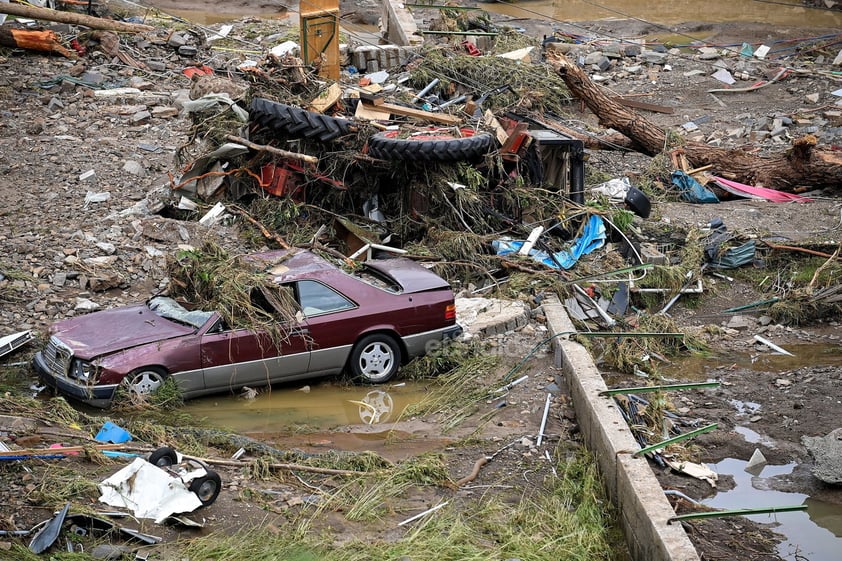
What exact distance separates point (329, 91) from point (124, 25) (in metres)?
9.61

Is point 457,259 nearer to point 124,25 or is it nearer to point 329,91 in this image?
point 329,91

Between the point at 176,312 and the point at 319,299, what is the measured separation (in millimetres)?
1487

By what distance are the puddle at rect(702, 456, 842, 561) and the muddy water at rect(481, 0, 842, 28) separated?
74.4ft

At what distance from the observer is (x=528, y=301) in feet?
38.1

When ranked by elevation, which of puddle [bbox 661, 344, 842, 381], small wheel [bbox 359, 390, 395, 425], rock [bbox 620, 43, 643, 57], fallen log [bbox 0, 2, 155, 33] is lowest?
puddle [bbox 661, 344, 842, 381]

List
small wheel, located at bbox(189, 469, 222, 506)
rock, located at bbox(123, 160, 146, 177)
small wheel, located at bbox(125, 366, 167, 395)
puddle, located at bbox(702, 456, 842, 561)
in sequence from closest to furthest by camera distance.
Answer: small wheel, located at bbox(189, 469, 222, 506) < puddle, located at bbox(702, 456, 842, 561) < small wheel, located at bbox(125, 366, 167, 395) < rock, located at bbox(123, 160, 146, 177)

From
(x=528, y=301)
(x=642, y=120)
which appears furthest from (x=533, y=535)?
(x=642, y=120)

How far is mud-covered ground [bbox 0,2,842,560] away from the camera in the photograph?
8.22 meters

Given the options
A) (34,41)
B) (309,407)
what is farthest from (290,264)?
(34,41)

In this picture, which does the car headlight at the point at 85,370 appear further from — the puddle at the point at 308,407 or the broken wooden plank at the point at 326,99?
the broken wooden plank at the point at 326,99

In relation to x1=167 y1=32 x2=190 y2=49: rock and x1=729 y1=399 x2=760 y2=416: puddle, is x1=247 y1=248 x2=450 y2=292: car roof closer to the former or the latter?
x1=729 y1=399 x2=760 y2=416: puddle

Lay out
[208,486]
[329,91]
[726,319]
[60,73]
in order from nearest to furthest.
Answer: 1. [208,486]
2. [726,319]
3. [329,91]
4. [60,73]

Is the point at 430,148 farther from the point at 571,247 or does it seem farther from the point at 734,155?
the point at 734,155

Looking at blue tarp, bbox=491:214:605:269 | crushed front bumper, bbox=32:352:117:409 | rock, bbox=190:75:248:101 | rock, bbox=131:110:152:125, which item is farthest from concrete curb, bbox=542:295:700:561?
rock, bbox=131:110:152:125
